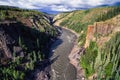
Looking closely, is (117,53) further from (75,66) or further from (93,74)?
(75,66)

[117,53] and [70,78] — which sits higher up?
[117,53]

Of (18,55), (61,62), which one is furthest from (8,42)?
(61,62)

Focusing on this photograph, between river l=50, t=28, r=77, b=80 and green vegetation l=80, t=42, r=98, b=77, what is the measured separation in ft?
21.8

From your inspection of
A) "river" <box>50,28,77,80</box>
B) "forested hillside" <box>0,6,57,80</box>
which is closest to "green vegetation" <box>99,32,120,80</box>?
"river" <box>50,28,77,80</box>

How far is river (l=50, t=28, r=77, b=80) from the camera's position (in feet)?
393

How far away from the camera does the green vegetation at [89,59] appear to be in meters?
122

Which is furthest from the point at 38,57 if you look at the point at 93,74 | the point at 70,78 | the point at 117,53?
the point at 117,53

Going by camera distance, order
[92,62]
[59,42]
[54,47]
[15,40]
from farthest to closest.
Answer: [59,42] < [54,47] < [15,40] < [92,62]

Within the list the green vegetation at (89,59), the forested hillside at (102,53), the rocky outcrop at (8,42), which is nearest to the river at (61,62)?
the green vegetation at (89,59)

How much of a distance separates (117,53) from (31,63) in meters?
43.7

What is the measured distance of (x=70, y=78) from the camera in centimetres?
11669

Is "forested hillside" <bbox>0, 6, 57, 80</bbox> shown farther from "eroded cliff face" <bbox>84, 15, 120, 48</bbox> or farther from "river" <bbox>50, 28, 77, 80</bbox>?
"eroded cliff face" <bbox>84, 15, 120, 48</bbox>

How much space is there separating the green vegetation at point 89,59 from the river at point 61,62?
21.8ft

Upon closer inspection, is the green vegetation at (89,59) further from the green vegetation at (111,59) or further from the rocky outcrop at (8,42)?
the rocky outcrop at (8,42)
